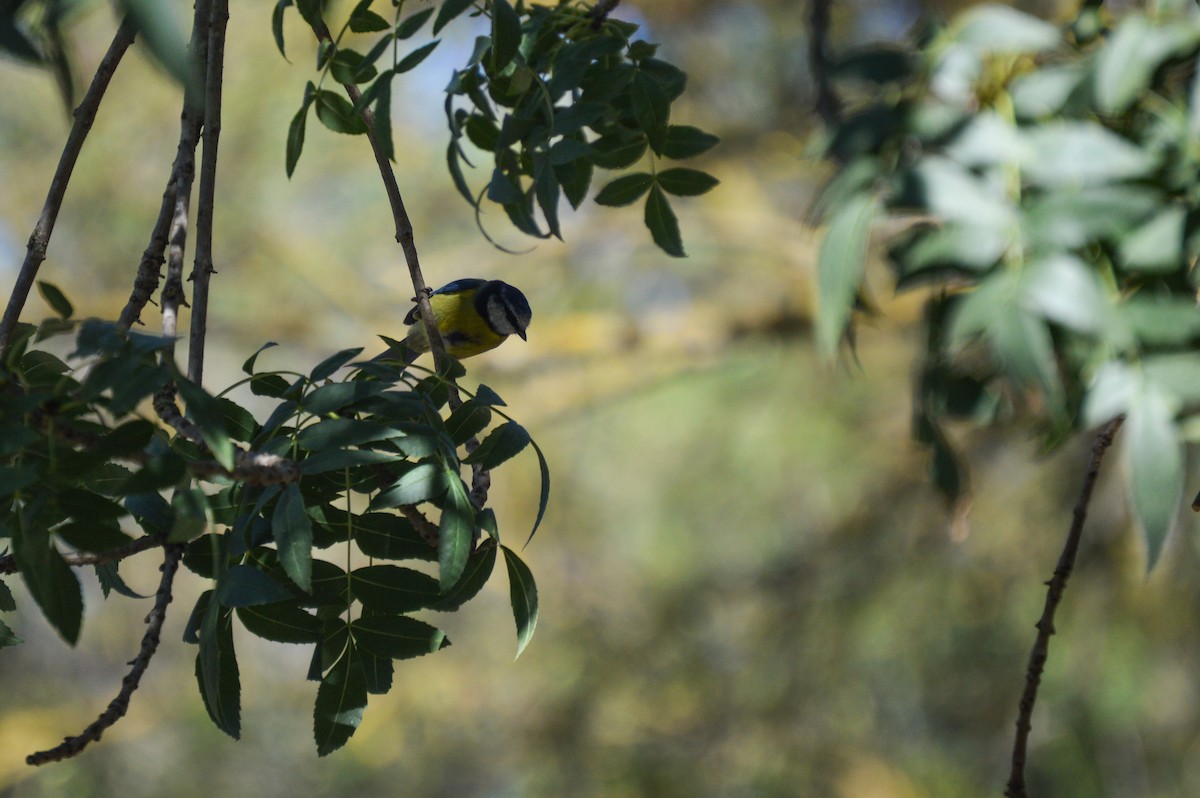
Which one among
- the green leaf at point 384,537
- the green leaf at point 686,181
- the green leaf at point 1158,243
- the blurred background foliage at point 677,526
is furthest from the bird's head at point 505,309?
the green leaf at point 1158,243

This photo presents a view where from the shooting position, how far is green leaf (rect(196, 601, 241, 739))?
92 cm

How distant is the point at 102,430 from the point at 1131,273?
99 cm

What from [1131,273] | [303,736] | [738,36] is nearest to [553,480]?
[303,736]

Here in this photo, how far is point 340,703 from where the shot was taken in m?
1.03

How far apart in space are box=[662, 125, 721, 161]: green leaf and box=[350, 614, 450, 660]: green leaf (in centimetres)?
74

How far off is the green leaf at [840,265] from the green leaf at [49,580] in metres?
0.67

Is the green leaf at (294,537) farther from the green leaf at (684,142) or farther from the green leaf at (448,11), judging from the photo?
the green leaf at (684,142)

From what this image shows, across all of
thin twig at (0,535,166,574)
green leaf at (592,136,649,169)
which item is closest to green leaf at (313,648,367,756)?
thin twig at (0,535,166,574)

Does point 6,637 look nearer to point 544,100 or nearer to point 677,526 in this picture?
point 544,100

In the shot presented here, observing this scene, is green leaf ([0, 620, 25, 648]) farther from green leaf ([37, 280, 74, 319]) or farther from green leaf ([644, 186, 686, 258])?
green leaf ([644, 186, 686, 258])

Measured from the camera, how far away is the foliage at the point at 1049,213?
0.97 m

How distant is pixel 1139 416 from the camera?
98 centimetres

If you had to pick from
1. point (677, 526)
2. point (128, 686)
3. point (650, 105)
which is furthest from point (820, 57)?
point (677, 526)

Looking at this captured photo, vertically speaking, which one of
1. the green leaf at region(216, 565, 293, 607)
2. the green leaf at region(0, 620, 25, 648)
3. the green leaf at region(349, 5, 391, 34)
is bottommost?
the green leaf at region(216, 565, 293, 607)
